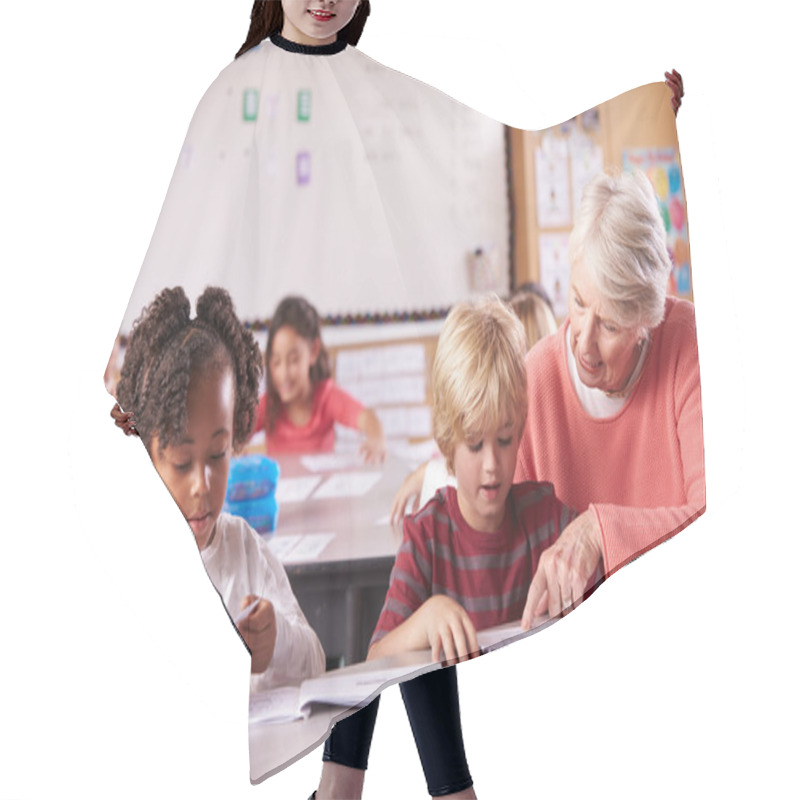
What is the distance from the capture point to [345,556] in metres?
2.68

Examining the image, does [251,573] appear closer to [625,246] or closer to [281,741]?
[281,741]

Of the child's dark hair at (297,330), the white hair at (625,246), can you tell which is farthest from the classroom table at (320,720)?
the white hair at (625,246)

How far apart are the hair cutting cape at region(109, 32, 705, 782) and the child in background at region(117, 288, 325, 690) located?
20mm

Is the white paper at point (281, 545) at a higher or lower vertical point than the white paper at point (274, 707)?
higher

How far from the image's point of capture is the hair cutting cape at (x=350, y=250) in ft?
8.76

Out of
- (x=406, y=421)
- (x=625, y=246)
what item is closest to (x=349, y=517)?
(x=406, y=421)

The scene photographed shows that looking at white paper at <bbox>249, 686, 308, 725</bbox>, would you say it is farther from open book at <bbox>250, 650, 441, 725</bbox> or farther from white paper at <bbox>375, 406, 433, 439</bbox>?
white paper at <bbox>375, 406, 433, 439</bbox>

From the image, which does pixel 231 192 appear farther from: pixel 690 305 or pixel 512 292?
pixel 690 305

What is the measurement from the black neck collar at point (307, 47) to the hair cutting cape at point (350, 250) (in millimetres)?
30

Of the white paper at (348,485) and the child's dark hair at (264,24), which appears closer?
the white paper at (348,485)

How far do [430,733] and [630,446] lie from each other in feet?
2.17

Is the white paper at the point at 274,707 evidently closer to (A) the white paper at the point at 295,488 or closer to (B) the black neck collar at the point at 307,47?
(A) the white paper at the point at 295,488

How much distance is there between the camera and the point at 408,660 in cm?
267

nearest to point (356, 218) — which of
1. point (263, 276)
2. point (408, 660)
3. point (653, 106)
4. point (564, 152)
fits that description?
point (263, 276)
